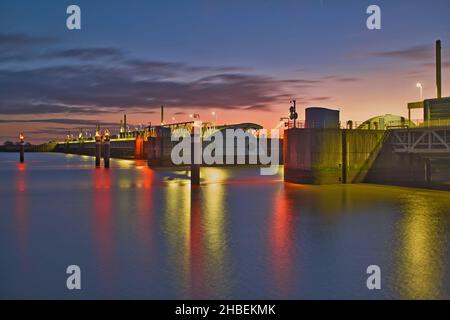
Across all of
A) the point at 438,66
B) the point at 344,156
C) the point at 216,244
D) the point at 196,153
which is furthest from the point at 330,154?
the point at 438,66

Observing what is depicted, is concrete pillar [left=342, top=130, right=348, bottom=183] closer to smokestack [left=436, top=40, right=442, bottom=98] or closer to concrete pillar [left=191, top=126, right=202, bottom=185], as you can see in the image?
concrete pillar [left=191, top=126, right=202, bottom=185]

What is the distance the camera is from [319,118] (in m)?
45.4

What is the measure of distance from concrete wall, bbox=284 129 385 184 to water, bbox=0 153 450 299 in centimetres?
928

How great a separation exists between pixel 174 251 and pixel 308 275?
226 inches

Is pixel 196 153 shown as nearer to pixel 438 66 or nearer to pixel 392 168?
pixel 392 168

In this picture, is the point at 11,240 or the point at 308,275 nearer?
the point at 308,275

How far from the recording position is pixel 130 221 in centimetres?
2442

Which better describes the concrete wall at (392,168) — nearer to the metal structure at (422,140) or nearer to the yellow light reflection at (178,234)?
the metal structure at (422,140)

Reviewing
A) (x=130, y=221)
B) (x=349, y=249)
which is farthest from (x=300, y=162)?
(x=349, y=249)

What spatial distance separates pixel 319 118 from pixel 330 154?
524cm

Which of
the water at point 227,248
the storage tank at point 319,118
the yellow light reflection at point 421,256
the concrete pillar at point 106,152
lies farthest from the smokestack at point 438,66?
the concrete pillar at point 106,152

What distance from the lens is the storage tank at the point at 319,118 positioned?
4491 centimetres
